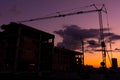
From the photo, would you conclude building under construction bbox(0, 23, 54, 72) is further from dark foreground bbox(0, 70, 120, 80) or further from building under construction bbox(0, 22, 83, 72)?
dark foreground bbox(0, 70, 120, 80)

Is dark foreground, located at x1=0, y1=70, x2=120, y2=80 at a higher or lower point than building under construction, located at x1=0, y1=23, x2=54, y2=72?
lower

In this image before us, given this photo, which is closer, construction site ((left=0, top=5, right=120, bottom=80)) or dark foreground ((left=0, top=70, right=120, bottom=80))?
dark foreground ((left=0, top=70, right=120, bottom=80))

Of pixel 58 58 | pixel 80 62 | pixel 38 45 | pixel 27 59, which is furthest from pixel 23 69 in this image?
pixel 80 62

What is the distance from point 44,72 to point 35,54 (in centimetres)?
489

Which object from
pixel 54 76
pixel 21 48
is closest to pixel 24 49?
pixel 21 48

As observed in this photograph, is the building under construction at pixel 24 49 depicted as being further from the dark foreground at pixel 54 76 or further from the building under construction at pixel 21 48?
the dark foreground at pixel 54 76

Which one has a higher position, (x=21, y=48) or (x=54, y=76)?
(x=21, y=48)

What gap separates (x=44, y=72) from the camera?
119 feet

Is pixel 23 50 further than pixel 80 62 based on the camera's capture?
No

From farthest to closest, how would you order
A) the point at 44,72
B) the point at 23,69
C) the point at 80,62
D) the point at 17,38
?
the point at 80,62, the point at 44,72, the point at 23,69, the point at 17,38

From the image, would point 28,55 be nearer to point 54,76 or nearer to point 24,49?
point 24,49

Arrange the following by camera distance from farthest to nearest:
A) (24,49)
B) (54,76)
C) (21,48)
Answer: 1. (24,49)
2. (21,48)
3. (54,76)

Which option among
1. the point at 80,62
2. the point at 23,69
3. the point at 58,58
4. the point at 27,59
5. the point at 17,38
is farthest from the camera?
the point at 80,62

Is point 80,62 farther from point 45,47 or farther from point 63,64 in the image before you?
point 45,47
